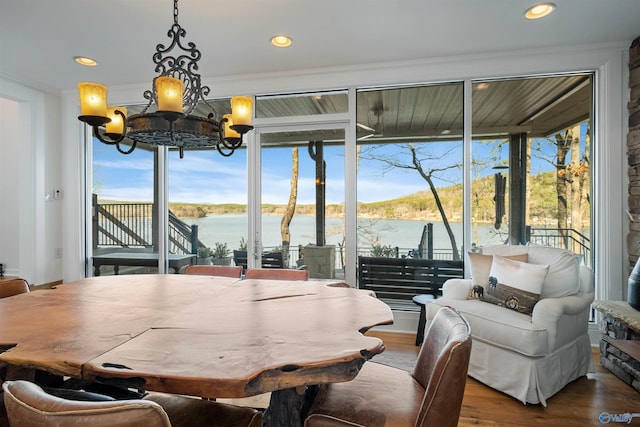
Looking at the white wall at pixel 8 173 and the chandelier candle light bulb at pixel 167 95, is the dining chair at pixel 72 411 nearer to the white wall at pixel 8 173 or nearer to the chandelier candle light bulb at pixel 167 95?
the chandelier candle light bulb at pixel 167 95

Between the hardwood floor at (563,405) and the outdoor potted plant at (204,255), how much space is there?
10.1ft

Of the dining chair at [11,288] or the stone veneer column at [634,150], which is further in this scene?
the stone veneer column at [634,150]

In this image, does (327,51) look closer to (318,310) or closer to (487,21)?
(487,21)

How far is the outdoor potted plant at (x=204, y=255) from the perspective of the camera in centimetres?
423

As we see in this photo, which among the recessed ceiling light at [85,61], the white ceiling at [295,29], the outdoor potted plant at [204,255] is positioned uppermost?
the recessed ceiling light at [85,61]

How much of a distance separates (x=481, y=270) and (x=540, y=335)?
74 cm

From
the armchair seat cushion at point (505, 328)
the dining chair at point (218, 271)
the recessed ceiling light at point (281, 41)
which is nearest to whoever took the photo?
the armchair seat cushion at point (505, 328)

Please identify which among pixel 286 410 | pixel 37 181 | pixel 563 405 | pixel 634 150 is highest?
pixel 634 150

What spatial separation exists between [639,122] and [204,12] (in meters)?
3.68

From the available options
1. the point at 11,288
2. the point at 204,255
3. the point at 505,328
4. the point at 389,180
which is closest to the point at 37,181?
the point at 204,255

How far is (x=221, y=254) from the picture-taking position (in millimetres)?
4172

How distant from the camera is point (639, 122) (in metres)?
2.94

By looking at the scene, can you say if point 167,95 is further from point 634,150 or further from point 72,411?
point 634,150

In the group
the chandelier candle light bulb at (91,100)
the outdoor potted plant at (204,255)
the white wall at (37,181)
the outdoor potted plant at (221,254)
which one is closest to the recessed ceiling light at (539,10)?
the chandelier candle light bulb at (91,100)
